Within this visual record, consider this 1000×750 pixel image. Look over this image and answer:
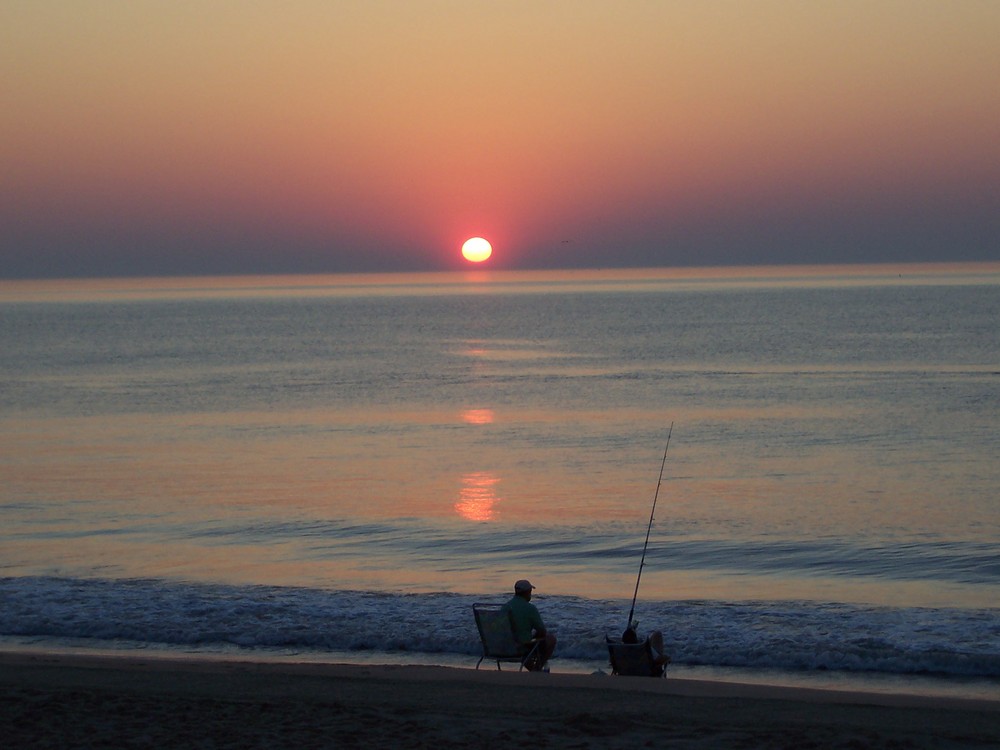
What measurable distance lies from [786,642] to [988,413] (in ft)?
79.1

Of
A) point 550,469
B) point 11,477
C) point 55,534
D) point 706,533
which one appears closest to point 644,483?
point 550,469

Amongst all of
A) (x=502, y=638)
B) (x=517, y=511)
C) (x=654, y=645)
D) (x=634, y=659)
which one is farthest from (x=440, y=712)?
(x=517, y=511)

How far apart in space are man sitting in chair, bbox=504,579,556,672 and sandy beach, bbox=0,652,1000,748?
40 centimetres

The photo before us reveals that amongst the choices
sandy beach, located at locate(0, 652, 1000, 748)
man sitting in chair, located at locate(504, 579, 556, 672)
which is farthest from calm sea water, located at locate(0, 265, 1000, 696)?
sandy beach, located at locate(0, 652, 1000, 748)

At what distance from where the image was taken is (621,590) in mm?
14336

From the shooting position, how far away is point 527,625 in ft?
32.5

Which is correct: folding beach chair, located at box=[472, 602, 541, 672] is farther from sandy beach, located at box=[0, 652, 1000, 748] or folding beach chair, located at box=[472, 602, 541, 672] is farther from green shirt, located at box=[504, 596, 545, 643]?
sandy beach, located at box=[0, 652, 1000, 748]

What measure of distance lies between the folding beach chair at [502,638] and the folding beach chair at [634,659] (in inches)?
27.9

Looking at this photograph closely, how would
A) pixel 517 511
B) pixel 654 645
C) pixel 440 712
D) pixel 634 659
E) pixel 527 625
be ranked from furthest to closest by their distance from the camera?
1. pixel 517 511
2. pixel 527 625
3. pixel 654 645
4. pixel 634 659
5. pixel 440 712

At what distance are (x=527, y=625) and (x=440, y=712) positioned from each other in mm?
1980

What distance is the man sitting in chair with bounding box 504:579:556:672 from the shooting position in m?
9.88

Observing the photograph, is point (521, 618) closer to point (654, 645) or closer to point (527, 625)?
point (527, 625)

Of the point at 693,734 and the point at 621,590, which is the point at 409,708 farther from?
the point at 621,590

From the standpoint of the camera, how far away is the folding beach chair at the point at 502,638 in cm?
988
